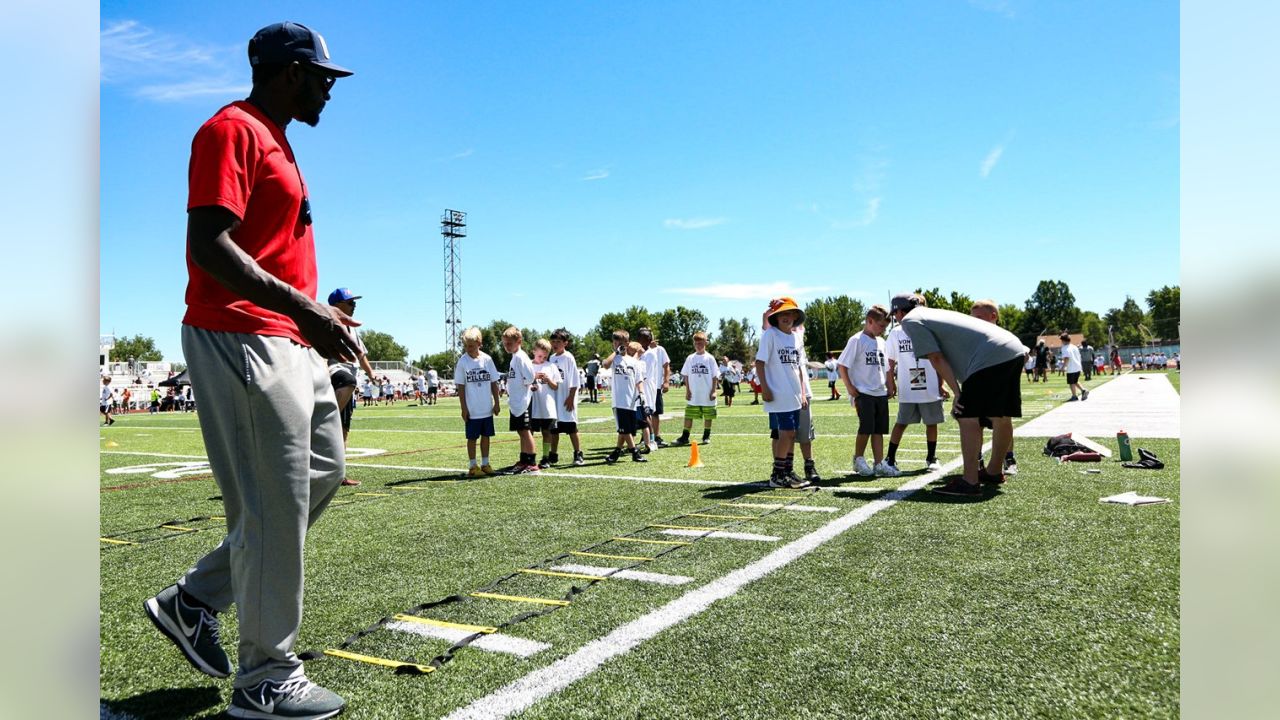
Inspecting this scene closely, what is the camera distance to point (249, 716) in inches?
96.9

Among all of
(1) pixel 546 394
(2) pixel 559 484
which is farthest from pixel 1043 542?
(1) pixel 546 394

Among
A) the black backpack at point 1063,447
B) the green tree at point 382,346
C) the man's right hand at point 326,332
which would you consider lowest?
the black backpack at point 1063,447

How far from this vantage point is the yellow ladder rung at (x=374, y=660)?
2896 mm

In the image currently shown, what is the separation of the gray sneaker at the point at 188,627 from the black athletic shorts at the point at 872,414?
676 centimetres

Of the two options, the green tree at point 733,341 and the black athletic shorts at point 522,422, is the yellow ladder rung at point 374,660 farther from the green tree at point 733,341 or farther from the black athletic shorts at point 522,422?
the green tree at point 733,341

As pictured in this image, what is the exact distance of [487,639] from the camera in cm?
323

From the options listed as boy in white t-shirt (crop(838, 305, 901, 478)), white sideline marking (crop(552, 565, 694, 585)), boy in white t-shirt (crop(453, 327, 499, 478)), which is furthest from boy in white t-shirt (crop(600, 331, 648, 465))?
white sideline marking (crop(552, 565, 694, 585))

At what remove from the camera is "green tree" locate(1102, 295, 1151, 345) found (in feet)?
418

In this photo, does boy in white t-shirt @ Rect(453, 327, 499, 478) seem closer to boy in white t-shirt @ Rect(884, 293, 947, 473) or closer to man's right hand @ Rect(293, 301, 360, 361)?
boy in white t-shirt @ Rect(884, 293, 947, 473)

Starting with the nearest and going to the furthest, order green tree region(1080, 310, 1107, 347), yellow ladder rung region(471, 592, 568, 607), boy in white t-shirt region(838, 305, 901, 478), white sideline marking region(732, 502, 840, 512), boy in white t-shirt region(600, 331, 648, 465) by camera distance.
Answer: yellow ladder rung region(471, 592, 568, 607) < white sideline marking region(732, 502, 840, 512) < boy in white t-shirt region(838, 305, 901, 478) < boy in white t-shirt region(600, 331, 648, 465) < green tree region(1080, 310, 1107, 347)

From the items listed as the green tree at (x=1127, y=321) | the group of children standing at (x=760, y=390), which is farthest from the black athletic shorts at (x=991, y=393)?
the green tree at (x=1127, y=321)
